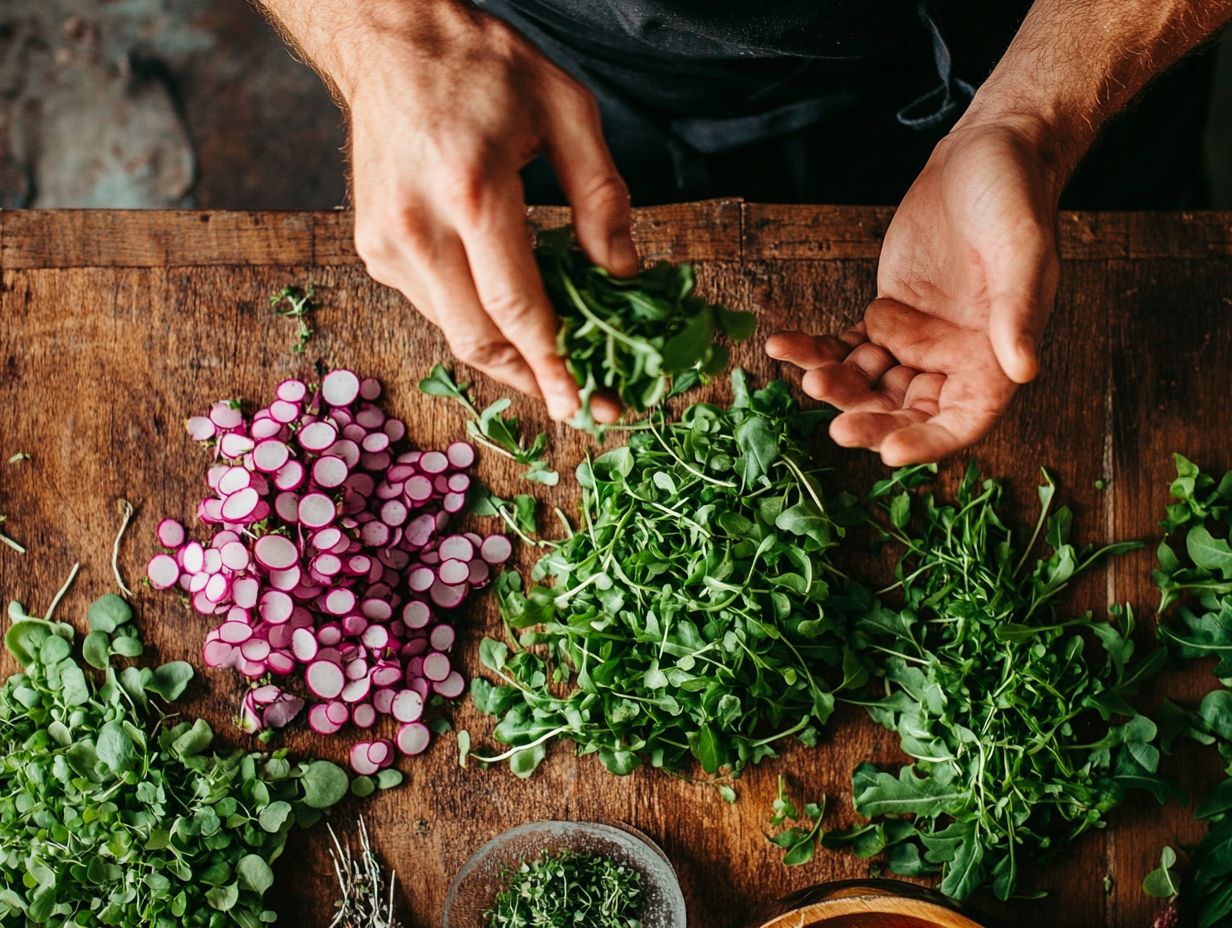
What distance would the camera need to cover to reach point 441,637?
1.54 meters

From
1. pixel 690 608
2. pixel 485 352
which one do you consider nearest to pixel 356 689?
pixel 690 608

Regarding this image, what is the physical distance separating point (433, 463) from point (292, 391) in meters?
0.26

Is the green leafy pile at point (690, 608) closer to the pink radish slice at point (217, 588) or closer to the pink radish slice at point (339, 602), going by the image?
the pink radish slice at point (339, 602)

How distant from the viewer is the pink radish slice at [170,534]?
5.11 ft

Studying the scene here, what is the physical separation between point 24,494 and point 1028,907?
5.91 ft

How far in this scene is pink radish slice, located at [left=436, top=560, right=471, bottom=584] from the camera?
1533 millimetres

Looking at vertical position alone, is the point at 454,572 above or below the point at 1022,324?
below

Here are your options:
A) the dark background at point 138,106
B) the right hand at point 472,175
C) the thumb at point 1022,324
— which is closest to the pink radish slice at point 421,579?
the right hand at point 472,175

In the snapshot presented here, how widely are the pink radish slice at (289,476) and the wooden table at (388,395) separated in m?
0.18

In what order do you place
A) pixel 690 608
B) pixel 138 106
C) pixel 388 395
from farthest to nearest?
pixel 138 106 → pixel 388 395 → pixel 690 608

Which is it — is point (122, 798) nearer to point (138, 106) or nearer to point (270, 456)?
point (270, 456)

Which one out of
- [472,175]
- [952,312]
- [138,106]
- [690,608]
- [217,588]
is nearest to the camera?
[472,175]

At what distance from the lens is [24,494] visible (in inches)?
62.8

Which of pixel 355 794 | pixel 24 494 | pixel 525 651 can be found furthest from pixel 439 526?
pixel 24 494
